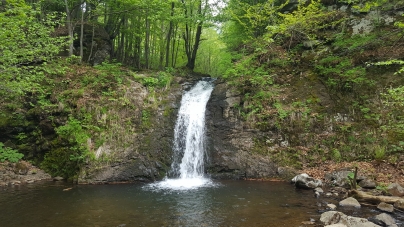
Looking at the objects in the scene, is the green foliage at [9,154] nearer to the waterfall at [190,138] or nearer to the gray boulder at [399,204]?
the waterfall at [190,138]

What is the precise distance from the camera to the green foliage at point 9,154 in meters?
11.3

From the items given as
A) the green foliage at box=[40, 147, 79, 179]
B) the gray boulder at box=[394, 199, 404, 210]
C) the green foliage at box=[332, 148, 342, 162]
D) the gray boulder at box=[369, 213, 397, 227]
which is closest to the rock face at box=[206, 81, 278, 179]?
the green foliage at box=[332, 148, 342, 162]

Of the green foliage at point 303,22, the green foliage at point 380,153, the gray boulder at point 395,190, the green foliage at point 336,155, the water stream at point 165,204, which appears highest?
the green foliage at point 303,22

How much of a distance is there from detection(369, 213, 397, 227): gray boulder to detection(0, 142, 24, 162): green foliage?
13.6 metres

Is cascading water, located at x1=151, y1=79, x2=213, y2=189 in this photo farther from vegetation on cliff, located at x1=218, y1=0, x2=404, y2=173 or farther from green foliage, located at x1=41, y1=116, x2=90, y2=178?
green foliage, located at x1=41, y1=116, x2=90, y2=178

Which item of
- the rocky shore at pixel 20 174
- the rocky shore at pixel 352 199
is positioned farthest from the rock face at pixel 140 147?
the rocky shore at pixel 352 199

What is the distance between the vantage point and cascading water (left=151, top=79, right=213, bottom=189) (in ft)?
35.7

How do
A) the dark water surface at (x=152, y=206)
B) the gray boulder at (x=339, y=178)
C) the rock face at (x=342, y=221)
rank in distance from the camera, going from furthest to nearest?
1. the gray boulder at (x=339, y=178)
2. the dark water surface at (x=152, y=206)
3. the rock face at (x=342, y=221)

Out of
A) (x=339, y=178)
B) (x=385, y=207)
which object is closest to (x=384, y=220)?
(x=385, y=207)

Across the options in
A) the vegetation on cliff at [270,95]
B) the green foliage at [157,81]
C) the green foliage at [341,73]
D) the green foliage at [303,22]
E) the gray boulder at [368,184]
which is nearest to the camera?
the gray boulder at [368,184]

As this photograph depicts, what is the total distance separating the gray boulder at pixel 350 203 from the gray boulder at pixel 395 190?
5.11ft

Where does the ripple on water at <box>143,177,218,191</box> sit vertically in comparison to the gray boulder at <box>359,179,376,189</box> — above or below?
below

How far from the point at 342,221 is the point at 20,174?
39.2 feet

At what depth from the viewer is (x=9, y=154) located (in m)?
11.4
